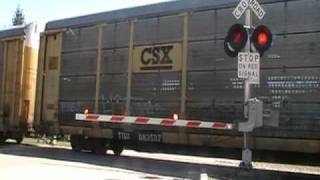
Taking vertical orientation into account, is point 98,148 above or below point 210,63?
below

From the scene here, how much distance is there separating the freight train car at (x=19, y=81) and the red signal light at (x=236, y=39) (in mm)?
11410

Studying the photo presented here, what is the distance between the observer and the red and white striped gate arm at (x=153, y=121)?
14.6 metres

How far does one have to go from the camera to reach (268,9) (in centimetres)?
1412

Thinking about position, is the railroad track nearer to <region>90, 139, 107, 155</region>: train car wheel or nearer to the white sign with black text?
<region>90, 139, 107, 155</region>: train car wheel

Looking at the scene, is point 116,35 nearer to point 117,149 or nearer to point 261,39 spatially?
point 117,149

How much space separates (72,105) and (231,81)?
617 cm


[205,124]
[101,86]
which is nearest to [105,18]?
[101,86]

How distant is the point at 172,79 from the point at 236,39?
4835 millimetres

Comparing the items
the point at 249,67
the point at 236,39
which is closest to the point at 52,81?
the point at 236,39

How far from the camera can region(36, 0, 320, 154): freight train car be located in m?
13.4

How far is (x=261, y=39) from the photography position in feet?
36.7

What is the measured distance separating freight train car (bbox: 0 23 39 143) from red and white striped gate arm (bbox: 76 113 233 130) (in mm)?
3671

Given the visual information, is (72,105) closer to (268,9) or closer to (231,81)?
(231,81)

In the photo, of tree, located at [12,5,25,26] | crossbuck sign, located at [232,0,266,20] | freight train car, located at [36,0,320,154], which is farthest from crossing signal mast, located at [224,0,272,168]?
tree, located at [12,5,25,26]
